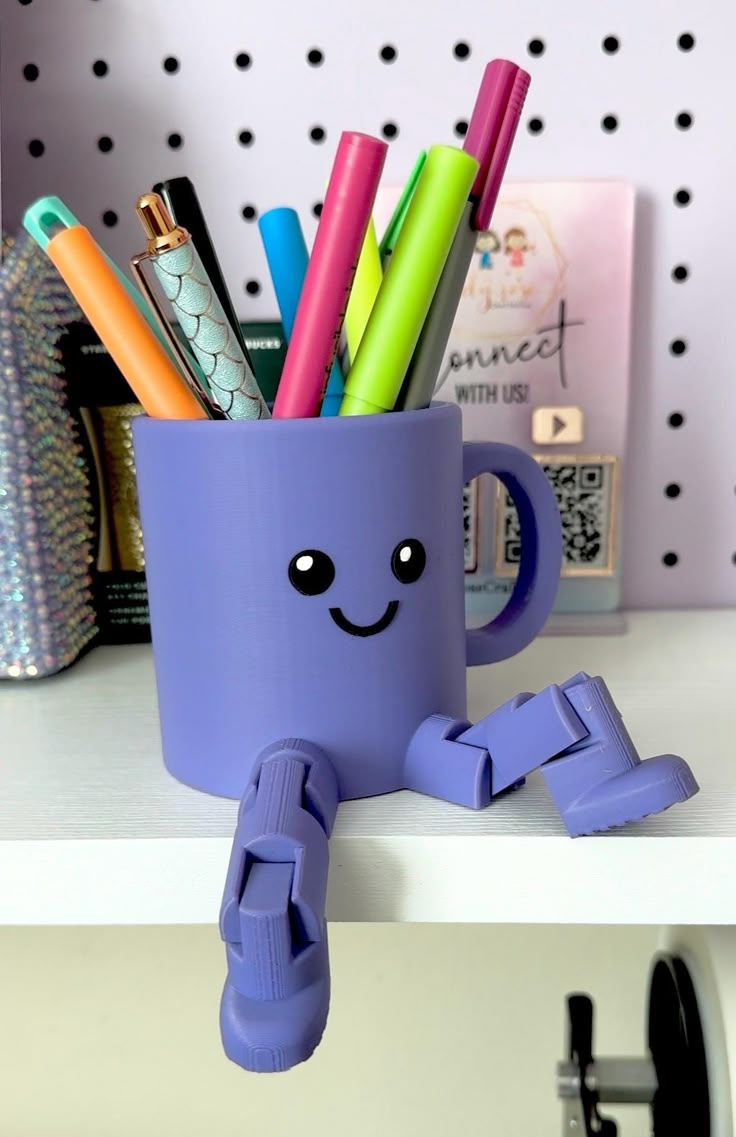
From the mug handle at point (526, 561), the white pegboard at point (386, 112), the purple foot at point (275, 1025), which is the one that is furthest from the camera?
the white pegboard at point (386, 112)

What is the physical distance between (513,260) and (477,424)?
2.9 inches

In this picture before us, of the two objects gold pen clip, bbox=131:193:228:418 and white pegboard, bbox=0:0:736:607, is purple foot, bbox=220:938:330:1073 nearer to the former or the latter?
gold pen clip, bbox=131:193:228:418

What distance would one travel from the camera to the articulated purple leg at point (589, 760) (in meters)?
0.23

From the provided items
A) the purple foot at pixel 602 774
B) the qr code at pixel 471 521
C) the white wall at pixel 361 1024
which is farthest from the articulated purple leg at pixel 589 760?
the white wall at pixel 361 1024

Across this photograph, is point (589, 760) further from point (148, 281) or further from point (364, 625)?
point (148, 281)

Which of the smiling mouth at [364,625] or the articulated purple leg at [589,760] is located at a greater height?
the smiling mouth at [364,625]

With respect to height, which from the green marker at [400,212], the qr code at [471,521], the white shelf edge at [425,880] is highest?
the green marker at [400,212]

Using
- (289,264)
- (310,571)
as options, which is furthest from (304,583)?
Answer: (289,264)

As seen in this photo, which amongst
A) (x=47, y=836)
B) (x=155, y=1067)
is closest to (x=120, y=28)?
(x=47, y=836)

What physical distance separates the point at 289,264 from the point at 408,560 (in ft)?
0.34

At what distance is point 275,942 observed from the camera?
0.20 metres

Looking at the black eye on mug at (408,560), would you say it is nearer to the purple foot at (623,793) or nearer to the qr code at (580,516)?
the purple foot at (623,793)

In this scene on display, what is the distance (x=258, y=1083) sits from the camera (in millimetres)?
527

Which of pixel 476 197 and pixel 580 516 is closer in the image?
pixel 476 197
